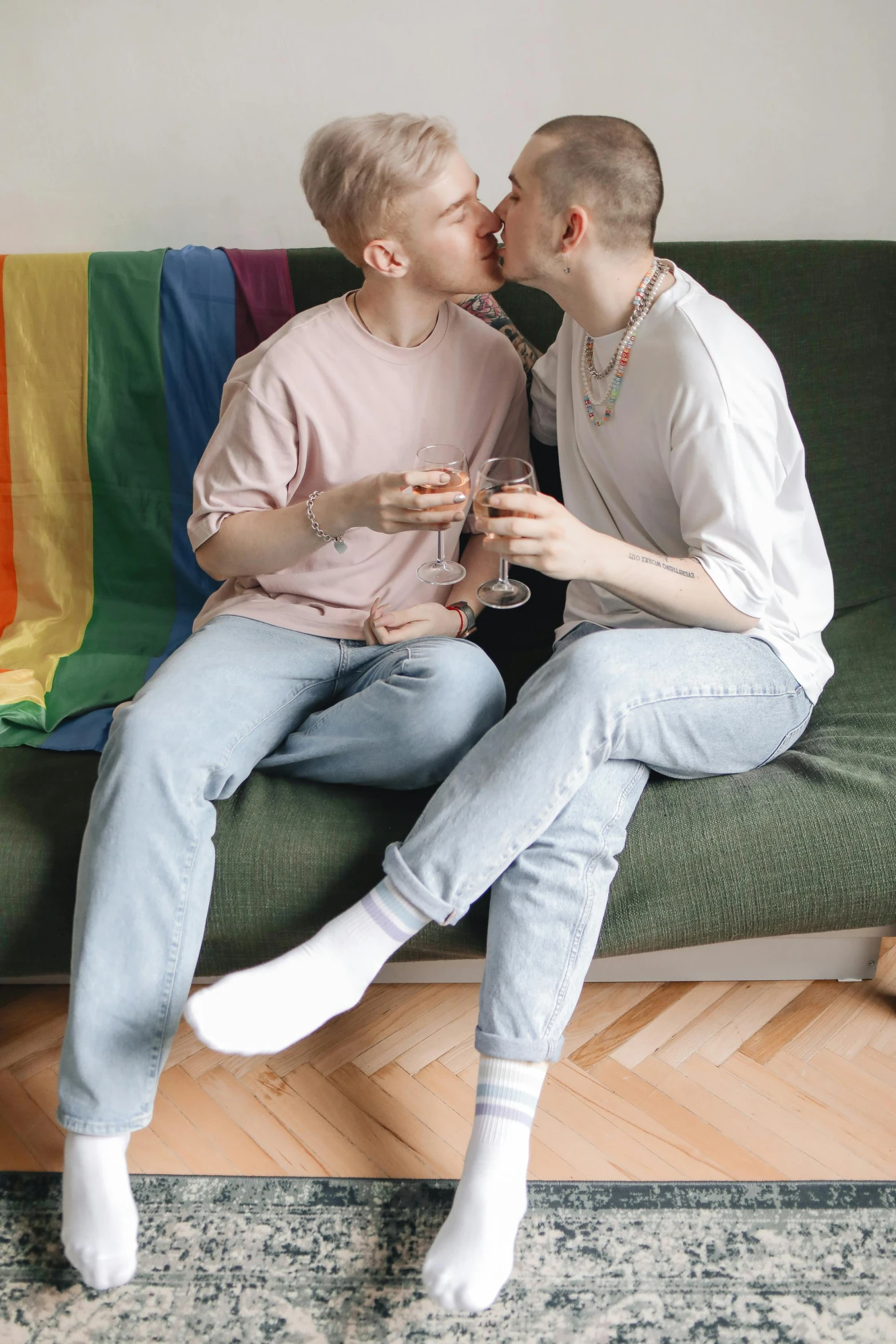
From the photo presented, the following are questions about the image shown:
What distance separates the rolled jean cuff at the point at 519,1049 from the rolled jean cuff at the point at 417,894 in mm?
139

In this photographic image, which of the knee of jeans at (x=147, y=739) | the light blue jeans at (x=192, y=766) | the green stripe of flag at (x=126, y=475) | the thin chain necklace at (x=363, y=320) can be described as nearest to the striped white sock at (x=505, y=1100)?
the light blue jeans at (x=192, y=766)

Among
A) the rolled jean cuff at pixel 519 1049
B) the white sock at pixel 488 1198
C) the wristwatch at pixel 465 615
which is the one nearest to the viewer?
the white sock at pixel 488 1198

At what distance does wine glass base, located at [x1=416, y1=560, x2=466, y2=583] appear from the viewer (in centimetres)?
147

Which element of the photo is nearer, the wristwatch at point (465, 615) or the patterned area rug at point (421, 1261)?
the patterned area rug at point (421, 1261)

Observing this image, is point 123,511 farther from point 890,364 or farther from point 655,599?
point 890,364

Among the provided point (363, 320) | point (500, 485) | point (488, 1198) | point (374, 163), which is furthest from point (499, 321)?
point (488, 1198)

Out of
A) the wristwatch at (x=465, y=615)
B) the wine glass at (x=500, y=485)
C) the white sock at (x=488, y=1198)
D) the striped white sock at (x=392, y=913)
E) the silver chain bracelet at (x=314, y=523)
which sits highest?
the wine glass at (x=500, y=485)

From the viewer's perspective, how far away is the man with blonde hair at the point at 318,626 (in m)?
1.20

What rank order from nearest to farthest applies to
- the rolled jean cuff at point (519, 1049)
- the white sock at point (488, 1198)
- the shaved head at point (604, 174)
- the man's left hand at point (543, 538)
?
the white sock at point (488, 1198)
the rolled jean cuff at point (519, 1049)
the man's left hand at point (543, 538)
the shaved head at point (604, 174)

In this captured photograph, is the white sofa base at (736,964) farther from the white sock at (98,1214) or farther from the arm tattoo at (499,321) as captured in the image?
the arm tattoo at (499,321)

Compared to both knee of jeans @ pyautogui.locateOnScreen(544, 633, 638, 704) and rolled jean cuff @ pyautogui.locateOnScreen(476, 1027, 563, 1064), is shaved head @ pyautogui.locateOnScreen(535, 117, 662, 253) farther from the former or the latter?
rolled jean cuff @ pyautogui.locateOnScreen(476, 1027, 563, 1064)

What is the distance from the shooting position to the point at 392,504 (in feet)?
4.45

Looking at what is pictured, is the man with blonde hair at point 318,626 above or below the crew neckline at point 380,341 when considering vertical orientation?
below

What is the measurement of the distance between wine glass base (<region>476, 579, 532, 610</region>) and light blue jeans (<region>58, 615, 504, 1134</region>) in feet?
0.26
